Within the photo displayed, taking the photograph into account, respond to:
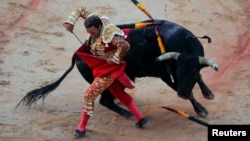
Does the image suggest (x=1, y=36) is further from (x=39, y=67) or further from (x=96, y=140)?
(x=96, y=140)

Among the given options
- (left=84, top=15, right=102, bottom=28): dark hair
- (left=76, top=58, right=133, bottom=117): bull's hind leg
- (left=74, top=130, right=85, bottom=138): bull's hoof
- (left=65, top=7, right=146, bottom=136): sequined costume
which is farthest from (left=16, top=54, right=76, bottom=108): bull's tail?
(left=84, top=15, right=102, bottom=28): dark hair

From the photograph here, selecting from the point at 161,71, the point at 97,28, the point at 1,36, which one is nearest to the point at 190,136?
the point at 161,71

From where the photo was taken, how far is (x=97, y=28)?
274 inches

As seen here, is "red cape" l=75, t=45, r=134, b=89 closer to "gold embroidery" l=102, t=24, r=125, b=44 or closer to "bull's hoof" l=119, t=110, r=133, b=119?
"gold embroidery" l=102, t=24, r=125, b=44

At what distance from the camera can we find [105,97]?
785 cm

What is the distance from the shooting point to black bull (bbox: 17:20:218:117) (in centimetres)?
714

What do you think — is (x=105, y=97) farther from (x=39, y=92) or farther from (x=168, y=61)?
(x=168, y=61)

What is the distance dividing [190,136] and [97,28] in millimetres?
1518

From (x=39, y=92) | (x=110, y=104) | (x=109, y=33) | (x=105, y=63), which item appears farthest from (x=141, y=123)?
(x=39, y=92)

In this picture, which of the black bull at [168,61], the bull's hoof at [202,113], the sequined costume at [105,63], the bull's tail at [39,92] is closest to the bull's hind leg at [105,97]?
the black bull at [168,61]

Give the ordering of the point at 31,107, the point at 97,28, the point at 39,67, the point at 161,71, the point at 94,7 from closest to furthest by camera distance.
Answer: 1. the point at 97,28
2. the point at 161,71
3. the point at 31,107
4. the point at 39,67
5. the point at 94,7

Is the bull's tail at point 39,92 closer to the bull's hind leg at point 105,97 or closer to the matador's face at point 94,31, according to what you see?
the bull's hind leg at point 105,97

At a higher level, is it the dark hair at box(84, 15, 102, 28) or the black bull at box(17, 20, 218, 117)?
the dark hair at box(84, 15, 102, 28)

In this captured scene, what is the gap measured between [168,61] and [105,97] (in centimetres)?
97
